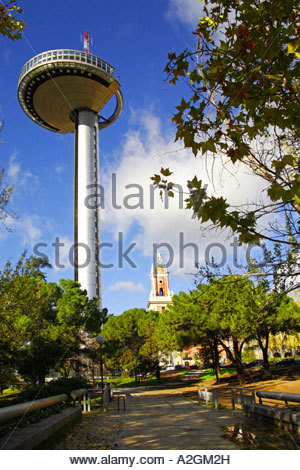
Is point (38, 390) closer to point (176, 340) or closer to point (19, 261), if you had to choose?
point (19, 261)

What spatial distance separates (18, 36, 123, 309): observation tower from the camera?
210 feet

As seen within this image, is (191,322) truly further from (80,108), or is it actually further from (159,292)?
(159,292)

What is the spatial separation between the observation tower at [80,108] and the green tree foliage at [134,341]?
41.3 feet

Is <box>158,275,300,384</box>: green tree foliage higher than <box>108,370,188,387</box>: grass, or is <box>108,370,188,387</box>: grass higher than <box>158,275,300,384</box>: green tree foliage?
<box>158,275,300,384</box>: green tree foliage

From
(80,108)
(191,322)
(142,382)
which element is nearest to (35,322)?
(191,322)

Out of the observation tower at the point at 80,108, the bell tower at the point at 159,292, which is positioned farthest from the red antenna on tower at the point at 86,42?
the bell tower at the point at 159,292

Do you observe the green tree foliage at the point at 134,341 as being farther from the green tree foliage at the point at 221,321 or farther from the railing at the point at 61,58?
the railing at the point at 61,58

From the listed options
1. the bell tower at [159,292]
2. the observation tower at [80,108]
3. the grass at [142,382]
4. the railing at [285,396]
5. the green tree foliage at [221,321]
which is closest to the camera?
the railing at [285,396]

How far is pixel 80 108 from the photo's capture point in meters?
77.1

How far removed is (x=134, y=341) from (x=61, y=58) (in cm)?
5870

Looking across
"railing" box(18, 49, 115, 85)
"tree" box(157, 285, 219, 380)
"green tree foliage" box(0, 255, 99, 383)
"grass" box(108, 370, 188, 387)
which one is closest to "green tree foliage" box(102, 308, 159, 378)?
"grass" box(108, 370, 188, 387)

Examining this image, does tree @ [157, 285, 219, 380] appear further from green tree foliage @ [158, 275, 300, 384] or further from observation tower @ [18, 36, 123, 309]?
observation tower @ [18, 36, 123, 309]

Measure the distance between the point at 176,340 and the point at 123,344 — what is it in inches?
893

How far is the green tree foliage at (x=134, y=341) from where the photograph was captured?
139 feet
